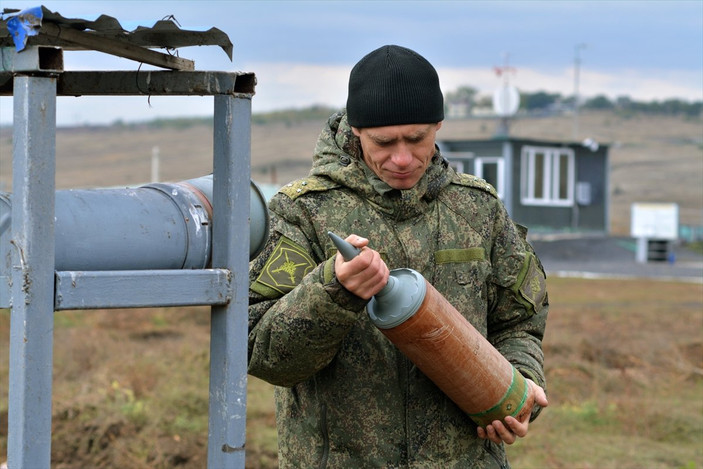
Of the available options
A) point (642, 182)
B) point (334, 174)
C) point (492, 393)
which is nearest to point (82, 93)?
point (334, 174)

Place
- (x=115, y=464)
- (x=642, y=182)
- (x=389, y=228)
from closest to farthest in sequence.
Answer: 1. (x=389, y=228)
2. (x=115, y=464)
3. (x=642, y=182)

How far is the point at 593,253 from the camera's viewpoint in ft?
84.8

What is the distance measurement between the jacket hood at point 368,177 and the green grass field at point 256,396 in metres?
3.50

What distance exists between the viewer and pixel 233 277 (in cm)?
206

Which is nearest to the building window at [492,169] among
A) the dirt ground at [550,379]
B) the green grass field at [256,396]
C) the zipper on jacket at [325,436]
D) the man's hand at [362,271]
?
the dirt ground at [550,379]

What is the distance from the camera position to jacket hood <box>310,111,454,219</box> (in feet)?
8.66

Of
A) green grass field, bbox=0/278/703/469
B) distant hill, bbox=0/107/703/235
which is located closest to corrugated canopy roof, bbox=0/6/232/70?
green grass field, bbox=0/278/703/469

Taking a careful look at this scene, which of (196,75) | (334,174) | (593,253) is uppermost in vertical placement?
(196,75)

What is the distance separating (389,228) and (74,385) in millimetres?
5464

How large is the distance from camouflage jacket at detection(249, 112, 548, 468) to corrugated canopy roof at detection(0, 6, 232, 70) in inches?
24.0

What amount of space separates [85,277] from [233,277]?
1.04 ft

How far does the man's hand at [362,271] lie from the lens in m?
2.27

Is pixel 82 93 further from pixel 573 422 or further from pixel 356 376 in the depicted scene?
pixel 573 422

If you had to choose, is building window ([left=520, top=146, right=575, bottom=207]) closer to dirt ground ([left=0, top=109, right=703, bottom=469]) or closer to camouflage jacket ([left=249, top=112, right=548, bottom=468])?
dirt ground ([left=0, top=109, right=703, bottom=469])
